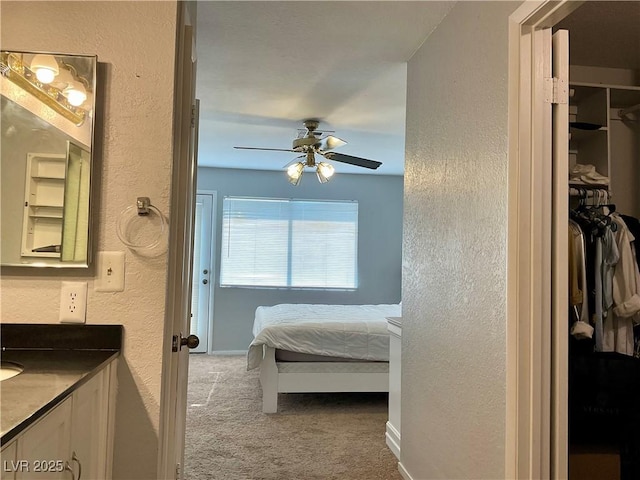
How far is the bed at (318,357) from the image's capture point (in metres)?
3.50

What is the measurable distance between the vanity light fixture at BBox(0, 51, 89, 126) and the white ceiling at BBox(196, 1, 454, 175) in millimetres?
797

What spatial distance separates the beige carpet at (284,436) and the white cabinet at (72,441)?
1.30 metres

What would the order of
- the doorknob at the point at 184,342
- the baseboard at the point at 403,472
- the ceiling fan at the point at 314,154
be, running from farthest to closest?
1. the ceiling fan at the point at 314,154
2. the baseboard at the point at 403,472
3. the doorknob at the point at 184,342

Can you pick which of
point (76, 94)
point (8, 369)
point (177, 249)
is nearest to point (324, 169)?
point (177, 249)

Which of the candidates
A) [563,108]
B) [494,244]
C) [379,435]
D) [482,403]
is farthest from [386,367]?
[563,108]

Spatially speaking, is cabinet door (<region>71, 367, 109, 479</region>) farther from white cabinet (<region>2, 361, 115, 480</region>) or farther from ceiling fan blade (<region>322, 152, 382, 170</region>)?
ceiling fan blade (<region>322, 152, 382, 170</region>)

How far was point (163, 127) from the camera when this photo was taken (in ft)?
4.78

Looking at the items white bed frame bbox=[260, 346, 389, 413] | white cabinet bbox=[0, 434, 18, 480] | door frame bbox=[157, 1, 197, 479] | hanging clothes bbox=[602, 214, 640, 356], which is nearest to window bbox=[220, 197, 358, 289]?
white bed frame bbox=[260, 346, 389, 413]

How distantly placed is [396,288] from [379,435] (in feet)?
10.1

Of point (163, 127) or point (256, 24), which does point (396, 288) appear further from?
point (163, 127)

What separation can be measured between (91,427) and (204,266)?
4532 millimetres

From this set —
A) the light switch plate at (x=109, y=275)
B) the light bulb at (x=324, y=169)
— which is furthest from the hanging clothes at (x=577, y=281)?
the light bulb at (x=324, y=169)

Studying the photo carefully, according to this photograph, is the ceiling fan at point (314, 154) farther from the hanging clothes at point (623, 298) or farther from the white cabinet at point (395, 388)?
the hanging clothes at point (623, 298)

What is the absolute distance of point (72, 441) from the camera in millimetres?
1126
